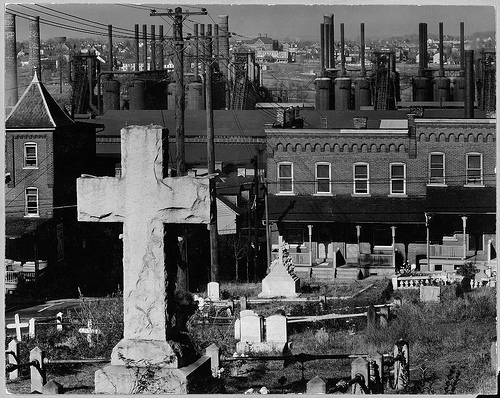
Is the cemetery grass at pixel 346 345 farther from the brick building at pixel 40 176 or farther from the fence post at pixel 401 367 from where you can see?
the brick building at pixel 40 176

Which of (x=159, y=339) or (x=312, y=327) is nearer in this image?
(x=159, y=339)

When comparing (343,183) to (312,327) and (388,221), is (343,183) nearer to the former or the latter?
(388,221)

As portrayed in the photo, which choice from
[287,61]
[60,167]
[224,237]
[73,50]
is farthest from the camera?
[287,61]

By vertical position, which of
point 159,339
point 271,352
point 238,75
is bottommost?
point 271,352

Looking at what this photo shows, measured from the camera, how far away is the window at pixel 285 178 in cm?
3378

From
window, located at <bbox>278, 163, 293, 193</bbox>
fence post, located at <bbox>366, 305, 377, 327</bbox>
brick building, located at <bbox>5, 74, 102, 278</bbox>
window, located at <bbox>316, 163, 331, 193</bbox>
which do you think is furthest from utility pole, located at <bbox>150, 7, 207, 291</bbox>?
window, located at <bbox>316, 163, 331, 193</bbox>

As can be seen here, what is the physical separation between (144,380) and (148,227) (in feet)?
4.46

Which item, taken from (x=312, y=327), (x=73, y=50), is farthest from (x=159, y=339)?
(x=73, y=50)

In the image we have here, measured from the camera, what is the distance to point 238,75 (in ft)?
203

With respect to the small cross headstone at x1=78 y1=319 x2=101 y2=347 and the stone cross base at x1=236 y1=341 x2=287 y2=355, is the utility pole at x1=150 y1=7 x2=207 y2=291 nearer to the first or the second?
the stone cross base at x1=236 y1=341 x2=287 y2=355

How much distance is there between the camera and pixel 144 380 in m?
9.05

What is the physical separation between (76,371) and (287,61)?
50202mm

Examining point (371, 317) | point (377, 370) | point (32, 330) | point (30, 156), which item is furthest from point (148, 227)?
point (30, 156)

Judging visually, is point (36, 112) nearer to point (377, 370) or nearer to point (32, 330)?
point (32, 330)
